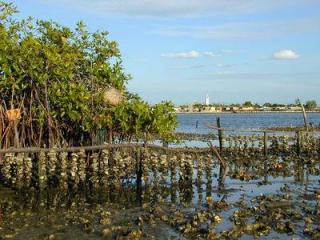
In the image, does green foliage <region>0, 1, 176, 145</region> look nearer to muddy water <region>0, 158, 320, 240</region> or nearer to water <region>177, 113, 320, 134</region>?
muddy water <region>0, 158, 320, 240</region>

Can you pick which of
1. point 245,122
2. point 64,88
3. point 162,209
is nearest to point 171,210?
point 162,209

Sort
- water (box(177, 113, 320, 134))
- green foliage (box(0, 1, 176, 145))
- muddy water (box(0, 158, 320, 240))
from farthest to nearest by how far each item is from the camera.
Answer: water (box(177, 113, 320, 134)) → green foliage (box(0, 1, 176, 145)) → muddy water (box(0, 158, 320, 240))

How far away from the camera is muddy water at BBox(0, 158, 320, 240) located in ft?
32.6

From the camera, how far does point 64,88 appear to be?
1603cm

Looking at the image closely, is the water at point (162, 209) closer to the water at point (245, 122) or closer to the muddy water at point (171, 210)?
the muddy water at point (171, 210)

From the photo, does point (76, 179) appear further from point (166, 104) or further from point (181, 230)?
point (181, 230)

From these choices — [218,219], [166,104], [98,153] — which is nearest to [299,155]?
[166,104]

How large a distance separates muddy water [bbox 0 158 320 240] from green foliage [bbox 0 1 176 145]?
7.24 ft

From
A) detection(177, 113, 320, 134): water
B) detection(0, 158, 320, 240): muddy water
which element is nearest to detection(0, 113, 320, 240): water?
detection(0, 158, 320, 240): muddy water

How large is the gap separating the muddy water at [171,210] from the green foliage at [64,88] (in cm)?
221

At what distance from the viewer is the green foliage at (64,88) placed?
1581 centimetres

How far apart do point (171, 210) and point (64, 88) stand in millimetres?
6093

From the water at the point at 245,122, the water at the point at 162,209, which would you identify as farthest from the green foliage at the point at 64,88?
the water at the point at 245,122

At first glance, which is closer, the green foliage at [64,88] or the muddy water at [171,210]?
the muddy water at [171,210]
